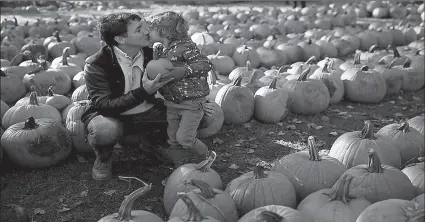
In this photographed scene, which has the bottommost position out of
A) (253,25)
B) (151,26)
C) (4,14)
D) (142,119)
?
(4,14)

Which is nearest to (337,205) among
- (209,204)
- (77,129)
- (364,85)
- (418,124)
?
(209,204)

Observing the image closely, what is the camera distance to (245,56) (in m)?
8.50

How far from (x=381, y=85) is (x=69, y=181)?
4.47m

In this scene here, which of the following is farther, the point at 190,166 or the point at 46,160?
the point at 46,160

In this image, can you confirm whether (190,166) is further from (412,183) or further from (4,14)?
(4,14)

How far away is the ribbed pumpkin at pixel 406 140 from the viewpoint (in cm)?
447

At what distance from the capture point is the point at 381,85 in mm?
6789

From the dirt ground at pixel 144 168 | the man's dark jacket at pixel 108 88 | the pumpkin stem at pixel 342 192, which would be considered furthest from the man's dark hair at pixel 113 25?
→ the pumpkin stem at pixel 342 192

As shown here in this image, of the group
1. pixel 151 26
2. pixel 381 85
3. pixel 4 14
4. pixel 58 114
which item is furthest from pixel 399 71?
pixel 4 14

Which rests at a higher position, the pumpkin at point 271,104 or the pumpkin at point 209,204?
the pumpkin at point 209,204

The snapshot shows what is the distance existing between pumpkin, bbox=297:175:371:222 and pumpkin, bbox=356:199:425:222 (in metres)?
0.19

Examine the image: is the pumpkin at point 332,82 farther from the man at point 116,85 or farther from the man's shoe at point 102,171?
the man's shoe at point 102,171

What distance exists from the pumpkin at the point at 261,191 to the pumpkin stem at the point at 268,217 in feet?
2.35

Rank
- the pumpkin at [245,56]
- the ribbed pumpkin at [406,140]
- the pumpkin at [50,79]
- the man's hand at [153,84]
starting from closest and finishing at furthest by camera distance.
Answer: the man's hand at [153,84]
the ribbed pumpkin at [406,140]
the pumpkin at [50,79]
the pumpkin at [245,56]
